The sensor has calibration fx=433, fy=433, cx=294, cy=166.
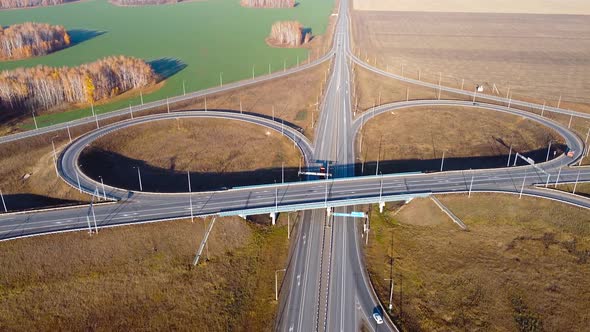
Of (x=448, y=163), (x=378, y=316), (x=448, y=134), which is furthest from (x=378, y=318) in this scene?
(x=448, y=134)

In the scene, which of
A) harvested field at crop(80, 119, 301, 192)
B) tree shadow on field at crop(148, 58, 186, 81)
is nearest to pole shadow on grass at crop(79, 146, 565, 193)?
harvested field at crop(80, 119, 301, 192)

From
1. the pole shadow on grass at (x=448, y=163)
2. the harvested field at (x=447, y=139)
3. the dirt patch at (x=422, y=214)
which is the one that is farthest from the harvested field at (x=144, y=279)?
the harvested field at (x=447, y=139)

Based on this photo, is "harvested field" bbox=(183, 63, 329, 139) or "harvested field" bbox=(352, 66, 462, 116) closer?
"harvested field" bbox=(183, 63, 329, 139)

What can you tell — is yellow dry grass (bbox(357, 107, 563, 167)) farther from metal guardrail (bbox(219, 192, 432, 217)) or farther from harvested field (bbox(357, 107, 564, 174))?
metal guardrail (bbox(219, 192, 432, 217))

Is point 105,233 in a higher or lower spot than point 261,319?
higher

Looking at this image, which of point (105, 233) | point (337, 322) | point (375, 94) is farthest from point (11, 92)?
point (337, 322)

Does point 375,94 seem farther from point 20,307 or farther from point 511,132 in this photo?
point 20,307
